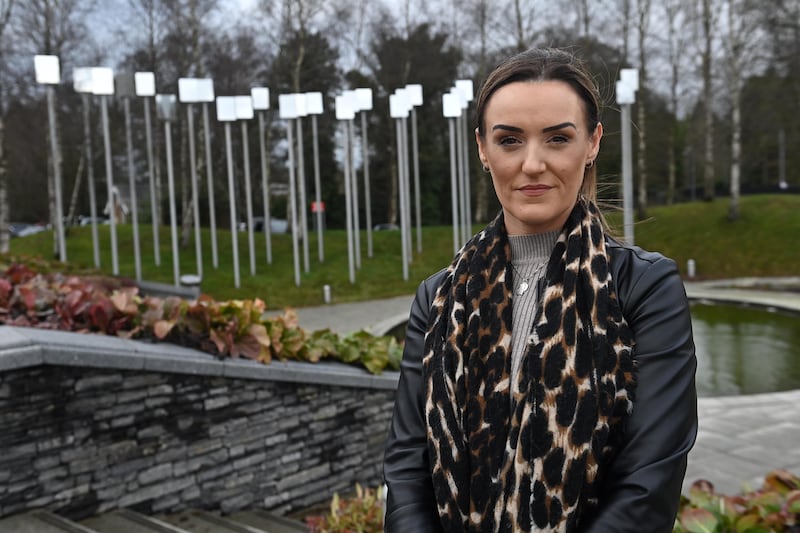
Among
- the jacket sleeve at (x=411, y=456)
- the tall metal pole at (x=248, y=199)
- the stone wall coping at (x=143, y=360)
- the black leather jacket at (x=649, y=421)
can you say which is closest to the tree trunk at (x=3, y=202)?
the tall metal pole at (x=248, y=199)

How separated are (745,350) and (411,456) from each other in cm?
1066

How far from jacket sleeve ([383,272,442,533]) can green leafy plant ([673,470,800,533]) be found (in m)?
1.45

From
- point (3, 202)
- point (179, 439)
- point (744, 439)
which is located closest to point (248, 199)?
point (3, 202)

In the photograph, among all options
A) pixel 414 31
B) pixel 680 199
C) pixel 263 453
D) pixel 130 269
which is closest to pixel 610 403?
pixel 263 453

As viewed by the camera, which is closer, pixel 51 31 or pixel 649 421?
pixel 649 421

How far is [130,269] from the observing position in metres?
19.2

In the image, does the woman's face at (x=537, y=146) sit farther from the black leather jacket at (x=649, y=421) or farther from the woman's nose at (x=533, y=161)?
the black leather jacket at (x=649, y=421)

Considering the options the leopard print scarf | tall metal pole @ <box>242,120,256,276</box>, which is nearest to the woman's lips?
the leopard print scarf

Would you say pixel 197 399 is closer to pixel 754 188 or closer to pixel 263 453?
pixel 263 453

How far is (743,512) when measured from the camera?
273 centimetres

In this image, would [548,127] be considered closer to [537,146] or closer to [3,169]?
[537,146]

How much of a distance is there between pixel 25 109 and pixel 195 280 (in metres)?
17.4

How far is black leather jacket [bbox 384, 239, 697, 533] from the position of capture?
1265mm

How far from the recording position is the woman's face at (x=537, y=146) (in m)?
1.43
